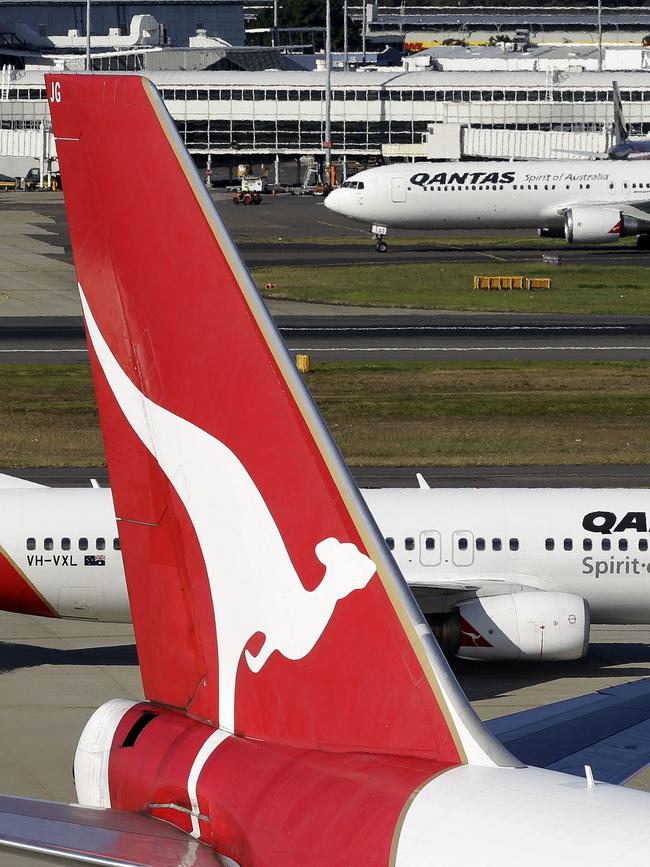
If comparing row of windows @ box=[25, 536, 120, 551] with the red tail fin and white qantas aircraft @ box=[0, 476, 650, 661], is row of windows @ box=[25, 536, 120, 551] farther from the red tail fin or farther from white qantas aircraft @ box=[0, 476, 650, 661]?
the red tail fin

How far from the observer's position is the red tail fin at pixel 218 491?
858 centimetres

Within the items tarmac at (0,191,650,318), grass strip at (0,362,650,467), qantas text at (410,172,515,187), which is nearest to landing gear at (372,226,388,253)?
tarmac at (0,191,650,318)

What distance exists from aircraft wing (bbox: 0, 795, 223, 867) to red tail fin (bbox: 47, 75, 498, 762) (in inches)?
35.0

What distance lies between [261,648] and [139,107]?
3.62 m

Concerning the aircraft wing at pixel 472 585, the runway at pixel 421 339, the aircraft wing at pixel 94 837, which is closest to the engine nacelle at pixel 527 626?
the aircraft wing at pixel 472 585

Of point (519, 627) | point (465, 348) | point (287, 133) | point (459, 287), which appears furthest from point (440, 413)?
point (287, 133)

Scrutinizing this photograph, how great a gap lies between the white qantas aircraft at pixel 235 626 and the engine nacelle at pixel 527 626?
1555 centimetres

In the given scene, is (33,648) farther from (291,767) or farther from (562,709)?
(291,767)

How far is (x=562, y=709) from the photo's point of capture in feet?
39.8

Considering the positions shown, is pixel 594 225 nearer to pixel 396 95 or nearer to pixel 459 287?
pixel 459 287

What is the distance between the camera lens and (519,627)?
2497 centimetres

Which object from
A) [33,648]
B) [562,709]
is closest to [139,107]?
[562,709]

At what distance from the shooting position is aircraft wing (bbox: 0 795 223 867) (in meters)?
7.70

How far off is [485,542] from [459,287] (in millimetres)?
54459
